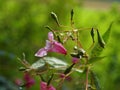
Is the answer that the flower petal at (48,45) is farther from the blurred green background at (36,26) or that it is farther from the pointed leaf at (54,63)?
the blurred green background at (36,26)

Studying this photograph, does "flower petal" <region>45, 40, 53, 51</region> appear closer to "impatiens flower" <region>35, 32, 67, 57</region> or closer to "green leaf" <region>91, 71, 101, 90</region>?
"impatiens flower" <region>35, 32, 67, 57</region>

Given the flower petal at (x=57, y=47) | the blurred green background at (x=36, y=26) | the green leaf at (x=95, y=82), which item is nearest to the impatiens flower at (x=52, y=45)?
the flower petal at (x=57, y=47)

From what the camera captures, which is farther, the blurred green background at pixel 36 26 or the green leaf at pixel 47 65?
the blurred green background at pixel 36 26

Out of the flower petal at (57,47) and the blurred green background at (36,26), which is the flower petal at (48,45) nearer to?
the flower petal at (57,47)

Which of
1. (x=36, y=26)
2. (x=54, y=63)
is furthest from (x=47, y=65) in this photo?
(x=36, y=26)

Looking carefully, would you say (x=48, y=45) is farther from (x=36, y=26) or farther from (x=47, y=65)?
(x=36, y=26)

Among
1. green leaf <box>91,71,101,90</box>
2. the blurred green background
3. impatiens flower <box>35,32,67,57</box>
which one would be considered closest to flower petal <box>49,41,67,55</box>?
impatiens flower <box>35,32,67,57</box>

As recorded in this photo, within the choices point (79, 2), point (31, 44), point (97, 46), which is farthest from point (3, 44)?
point (97, 46)

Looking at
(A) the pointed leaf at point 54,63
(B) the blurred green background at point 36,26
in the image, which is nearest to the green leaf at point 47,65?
(A) the pointed leaf at point 54,63

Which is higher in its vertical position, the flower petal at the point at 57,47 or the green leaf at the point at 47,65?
the flower petal at the point at 57,47
